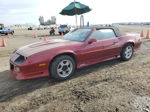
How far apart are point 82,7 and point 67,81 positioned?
382 inches

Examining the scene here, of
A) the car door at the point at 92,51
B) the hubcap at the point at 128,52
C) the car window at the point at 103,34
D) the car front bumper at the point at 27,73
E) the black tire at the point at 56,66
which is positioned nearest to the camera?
the car front bumper at the point at 27,73

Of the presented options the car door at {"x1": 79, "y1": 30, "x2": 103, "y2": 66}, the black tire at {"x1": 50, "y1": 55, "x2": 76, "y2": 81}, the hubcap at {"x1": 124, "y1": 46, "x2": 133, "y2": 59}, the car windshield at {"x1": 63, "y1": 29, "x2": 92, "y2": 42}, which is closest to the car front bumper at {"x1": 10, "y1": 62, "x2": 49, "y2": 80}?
the black tire at {"x1": 50, "y1": 55, "x2": 76, "y2": 81}

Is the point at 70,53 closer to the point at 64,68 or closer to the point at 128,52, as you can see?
the point at 64,68

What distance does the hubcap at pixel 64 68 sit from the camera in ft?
12.8

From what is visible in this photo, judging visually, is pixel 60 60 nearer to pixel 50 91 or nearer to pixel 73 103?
pixel 50 91

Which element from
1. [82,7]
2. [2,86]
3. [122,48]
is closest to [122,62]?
[122,48]

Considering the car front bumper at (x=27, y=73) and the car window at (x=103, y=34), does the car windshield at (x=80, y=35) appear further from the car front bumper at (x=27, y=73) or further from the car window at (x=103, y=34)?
the car front bumper at (x=27, y=73)

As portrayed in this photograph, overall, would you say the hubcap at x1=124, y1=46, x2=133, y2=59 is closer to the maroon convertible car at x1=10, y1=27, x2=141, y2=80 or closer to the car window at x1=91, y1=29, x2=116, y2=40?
the maroon convertible car at x1=10, y1=27, x2=141, y2=80

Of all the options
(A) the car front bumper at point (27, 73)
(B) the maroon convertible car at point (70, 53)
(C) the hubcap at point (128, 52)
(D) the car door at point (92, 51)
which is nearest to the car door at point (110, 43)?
(B) the maroon convertible car at point (70, 53)

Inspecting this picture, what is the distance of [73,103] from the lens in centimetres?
283

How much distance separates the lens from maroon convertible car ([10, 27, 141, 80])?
3.59 m

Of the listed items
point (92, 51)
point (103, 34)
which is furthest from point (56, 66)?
point (103, 34)

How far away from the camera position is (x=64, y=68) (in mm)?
3982

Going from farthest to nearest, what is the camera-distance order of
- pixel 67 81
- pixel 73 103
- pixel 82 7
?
pixel 82 7
pixel 67 81
pixel 73 103
